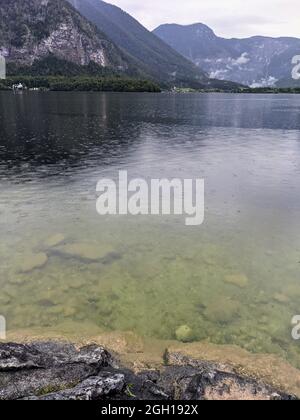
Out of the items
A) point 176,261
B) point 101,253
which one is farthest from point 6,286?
point 176,261

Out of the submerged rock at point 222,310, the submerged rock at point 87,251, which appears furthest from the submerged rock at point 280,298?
the submerged rock at point 87,251

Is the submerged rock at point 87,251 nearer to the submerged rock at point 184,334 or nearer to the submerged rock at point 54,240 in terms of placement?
the submerged rock at point 54,240

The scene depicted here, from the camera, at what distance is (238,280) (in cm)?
2255

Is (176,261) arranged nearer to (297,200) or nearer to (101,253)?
(101,253)

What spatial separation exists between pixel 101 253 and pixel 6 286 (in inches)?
264

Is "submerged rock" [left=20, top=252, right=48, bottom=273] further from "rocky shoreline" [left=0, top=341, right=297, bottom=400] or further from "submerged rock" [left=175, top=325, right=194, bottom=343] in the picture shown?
"submerged rock" [left=175, top=325, right=194, bottom=343]

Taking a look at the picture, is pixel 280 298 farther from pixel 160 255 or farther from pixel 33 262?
pixel 33 262

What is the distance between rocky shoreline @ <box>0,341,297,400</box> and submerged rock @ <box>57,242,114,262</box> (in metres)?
9.77

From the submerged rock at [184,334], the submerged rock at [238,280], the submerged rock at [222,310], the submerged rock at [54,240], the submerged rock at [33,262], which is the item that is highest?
the submerged rock at [54,240]

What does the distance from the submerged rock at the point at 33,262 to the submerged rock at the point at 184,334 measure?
34.4ft

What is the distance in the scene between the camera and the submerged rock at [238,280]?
22125 mm

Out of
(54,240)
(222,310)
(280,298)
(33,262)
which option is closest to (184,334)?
(222,310)

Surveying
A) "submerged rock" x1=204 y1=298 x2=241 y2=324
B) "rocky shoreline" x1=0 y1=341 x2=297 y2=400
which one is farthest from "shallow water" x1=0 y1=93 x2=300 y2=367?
"rocky shoreline" x1=0 y1=341 x2=297 y2=400

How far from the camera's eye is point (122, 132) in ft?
275
